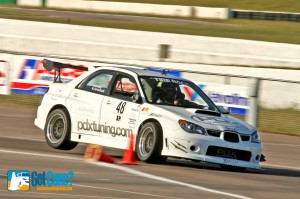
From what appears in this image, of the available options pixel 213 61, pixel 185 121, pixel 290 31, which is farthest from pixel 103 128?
pixel 290 31

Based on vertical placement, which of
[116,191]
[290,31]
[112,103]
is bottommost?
[116,191]

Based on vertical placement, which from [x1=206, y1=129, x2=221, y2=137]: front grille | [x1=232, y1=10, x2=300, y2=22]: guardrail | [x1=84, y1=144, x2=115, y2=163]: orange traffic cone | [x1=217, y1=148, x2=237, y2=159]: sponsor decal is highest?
[x1=232, y1=10, x2=300, y2=22]: guardrail

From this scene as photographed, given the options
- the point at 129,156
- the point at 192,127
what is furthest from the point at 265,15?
the point at 129,156

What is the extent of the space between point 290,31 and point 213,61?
12.9 m

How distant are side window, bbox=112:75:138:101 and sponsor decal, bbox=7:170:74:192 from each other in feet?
9.86

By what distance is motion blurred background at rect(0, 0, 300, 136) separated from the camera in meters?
21.5

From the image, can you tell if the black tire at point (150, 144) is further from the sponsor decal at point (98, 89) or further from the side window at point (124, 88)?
the sponsor decal at point (98, 89)

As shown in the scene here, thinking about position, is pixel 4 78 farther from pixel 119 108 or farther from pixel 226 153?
pixel 226 153

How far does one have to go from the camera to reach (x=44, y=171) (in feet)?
36.9

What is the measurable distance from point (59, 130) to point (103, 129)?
1.08 meters

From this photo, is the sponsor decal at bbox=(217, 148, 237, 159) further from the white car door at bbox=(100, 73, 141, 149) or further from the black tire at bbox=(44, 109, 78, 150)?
the black tire at bbox=(44, 109, 78, 150)

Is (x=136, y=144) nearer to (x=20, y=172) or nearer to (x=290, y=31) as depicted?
(x=20, y=172)

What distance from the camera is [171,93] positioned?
45.9 feet

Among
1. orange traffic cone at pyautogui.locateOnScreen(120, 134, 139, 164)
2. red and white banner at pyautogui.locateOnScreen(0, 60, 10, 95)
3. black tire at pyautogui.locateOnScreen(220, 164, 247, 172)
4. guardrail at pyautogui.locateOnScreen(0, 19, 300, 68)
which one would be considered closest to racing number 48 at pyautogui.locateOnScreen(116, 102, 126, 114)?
orange traffic cone at pyautogui.locateOnScreen(120, 134, 139, 164)
